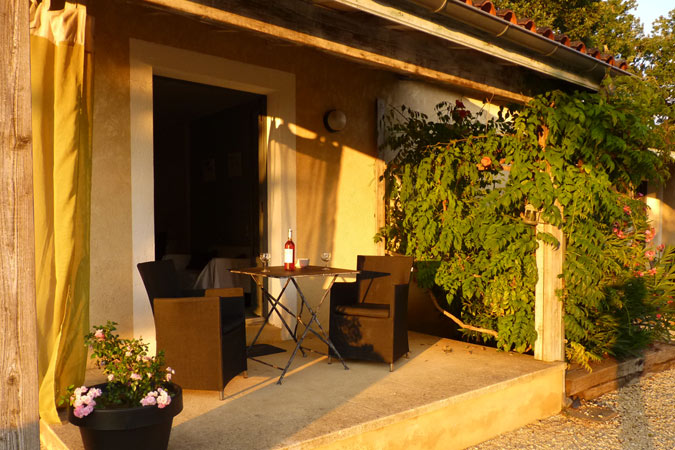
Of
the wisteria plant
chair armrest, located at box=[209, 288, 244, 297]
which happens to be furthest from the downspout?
the wisteria plant

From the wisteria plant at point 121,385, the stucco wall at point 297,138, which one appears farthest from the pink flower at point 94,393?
the stucco wall at point 297,138

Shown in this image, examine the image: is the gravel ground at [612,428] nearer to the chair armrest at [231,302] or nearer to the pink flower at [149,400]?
the chair armrest at [231,302]

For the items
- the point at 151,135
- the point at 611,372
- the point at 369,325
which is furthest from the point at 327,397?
the point at 611,372

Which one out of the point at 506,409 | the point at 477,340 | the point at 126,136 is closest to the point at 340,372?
the point at 506,409

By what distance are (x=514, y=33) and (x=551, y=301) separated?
1.94 meters

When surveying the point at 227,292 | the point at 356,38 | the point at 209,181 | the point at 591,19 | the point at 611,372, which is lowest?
the point at 611,372

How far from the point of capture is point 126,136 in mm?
3998

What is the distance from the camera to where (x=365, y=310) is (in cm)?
403

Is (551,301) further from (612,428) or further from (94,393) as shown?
(94,393)

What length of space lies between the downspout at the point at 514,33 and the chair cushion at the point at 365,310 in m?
2.02

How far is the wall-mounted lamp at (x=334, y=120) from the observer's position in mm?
5191

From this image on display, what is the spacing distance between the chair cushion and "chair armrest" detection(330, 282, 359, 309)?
10 centimetres

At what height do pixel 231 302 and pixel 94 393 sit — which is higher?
pixel 231 302

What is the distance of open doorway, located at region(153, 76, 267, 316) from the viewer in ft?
17.2
